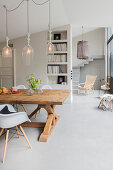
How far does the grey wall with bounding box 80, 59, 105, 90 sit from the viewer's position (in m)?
9.17

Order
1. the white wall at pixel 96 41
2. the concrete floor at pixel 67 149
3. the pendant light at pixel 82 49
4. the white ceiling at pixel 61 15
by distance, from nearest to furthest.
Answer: the concrete floor at pixel 67 149
the white ceiling at pixel 61 15
the pendant light at pixel 82 49
the white wall at pixel 96 41

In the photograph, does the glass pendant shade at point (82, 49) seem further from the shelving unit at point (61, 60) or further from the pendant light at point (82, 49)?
the shelving unit at point (61, 60)

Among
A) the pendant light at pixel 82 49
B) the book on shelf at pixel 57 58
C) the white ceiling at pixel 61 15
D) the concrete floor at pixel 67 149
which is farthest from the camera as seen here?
the book on shelf at pixel 57 58

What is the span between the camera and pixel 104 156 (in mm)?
2158

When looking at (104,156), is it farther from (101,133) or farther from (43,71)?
(43,71)

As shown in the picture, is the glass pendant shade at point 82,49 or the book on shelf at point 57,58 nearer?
the glass pendant shade at point 82,49

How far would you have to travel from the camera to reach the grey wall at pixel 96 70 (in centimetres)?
917

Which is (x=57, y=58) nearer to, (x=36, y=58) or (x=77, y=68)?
(x=36, y=58)

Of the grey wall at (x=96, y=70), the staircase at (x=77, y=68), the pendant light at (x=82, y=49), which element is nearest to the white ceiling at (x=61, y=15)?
the pendant light at (x=82, y=49)

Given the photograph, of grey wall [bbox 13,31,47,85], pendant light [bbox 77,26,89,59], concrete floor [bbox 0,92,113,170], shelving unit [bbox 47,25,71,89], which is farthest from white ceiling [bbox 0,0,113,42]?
concrete floor [bbox 0,92,113,170]

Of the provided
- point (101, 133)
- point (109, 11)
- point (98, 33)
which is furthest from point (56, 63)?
point (98, 33)

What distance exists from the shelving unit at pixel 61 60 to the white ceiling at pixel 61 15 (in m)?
0.47

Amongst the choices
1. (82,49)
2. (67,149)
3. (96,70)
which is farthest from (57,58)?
(96,70)

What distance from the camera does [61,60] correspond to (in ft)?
18.1
